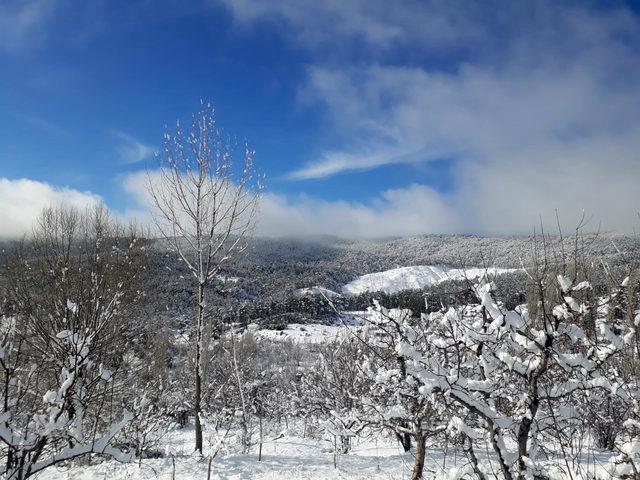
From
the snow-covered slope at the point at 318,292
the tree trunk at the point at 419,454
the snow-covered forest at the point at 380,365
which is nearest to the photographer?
the snow-covered forest at the point at 380,365

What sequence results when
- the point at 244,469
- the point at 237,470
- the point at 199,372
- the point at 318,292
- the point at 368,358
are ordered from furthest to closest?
the point at 368,358, the point at 199,372, the point at 244,469, the point at 237,470, the point at 318,292

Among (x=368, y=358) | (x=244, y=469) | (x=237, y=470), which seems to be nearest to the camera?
(x=237, y=470)

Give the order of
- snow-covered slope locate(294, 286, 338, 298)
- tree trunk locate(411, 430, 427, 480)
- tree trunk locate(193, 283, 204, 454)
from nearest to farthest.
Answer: snow-covered slope locate(294, 286, 338, 298)
tree trunk locate(411, 430, 427, 480)
tree trunk locate(193, 283, 204, 454)

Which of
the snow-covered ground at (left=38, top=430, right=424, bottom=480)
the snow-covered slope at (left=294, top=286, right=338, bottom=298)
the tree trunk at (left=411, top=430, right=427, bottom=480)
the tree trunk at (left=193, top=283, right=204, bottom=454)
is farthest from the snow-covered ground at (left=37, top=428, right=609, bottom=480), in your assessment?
the snow-covered slope at (left=294, top=286, right=338, bottom=298)

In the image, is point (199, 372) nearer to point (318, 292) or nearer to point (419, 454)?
point (419, 454)

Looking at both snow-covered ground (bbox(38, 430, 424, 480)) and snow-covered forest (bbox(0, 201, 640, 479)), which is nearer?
snow-covered forest (bbox(0, 201, 640, 479))

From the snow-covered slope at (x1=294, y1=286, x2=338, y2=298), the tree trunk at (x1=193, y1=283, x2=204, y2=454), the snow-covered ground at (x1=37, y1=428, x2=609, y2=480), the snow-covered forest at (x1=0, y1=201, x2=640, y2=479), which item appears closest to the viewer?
the snow-covered forest at (x1=0, y1=201, x2=640, y2=479)

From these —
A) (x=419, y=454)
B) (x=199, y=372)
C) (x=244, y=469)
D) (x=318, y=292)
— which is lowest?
(x=244, y=469)

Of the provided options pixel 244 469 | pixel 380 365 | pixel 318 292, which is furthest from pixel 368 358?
pixel 318 292

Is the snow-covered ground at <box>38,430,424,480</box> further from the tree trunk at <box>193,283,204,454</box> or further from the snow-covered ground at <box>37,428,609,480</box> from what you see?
the tree trunk at <box>193,283,204,454</box>

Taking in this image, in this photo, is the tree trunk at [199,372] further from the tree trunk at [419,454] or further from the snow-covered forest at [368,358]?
the tree trunk at [419,454]

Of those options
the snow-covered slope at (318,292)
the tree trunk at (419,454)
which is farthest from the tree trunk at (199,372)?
the tree trunk at (419,454)

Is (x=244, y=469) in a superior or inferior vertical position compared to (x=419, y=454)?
inferior

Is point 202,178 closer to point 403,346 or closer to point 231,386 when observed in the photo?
point 403,346
